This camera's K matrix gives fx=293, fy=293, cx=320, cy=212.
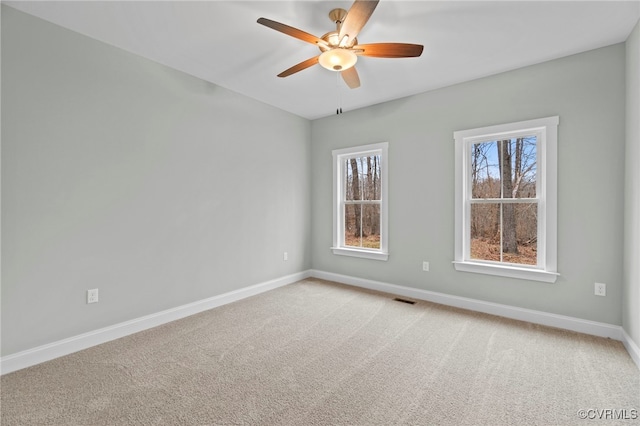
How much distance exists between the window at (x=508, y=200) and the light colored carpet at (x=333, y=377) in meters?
0.66

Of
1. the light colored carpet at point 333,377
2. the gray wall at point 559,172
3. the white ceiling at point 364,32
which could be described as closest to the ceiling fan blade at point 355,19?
the white ceiling at point 364,32

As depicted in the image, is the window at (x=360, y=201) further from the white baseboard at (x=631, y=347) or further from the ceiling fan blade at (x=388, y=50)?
the white baseboard at (x=631, y=347)

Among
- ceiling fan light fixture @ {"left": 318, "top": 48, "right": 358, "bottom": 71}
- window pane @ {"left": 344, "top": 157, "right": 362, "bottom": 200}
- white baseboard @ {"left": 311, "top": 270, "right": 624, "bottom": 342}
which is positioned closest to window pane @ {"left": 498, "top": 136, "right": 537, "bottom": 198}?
white baseboard @ {"left": 311, "top": 270, "right": 624, "bottom": 342}

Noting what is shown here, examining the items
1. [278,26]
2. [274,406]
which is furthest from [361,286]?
[278,26]

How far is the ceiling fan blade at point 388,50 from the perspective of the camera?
6.93 feet

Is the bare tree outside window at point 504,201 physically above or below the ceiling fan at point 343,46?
below

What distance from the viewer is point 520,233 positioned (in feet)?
10.5

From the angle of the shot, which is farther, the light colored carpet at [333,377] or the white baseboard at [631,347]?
the white baseboard at [631,347]

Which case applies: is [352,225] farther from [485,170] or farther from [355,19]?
[355,19]

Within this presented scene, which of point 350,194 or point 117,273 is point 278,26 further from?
point 350,194

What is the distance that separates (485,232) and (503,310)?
2.86 ft

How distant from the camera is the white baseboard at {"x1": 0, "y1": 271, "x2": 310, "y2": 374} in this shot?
7.18 ft

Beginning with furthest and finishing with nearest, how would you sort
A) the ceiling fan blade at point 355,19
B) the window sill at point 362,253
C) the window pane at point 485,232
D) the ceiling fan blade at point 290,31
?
the window sill at point 362,253 < the window pane at point 485,232 < the ceiling fan blade at point 290,31 < the ceiling fan blade at point 355,19

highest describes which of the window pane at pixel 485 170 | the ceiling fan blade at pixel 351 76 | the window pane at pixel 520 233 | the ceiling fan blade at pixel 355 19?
the ceiling fan blade at pixel 351 76
